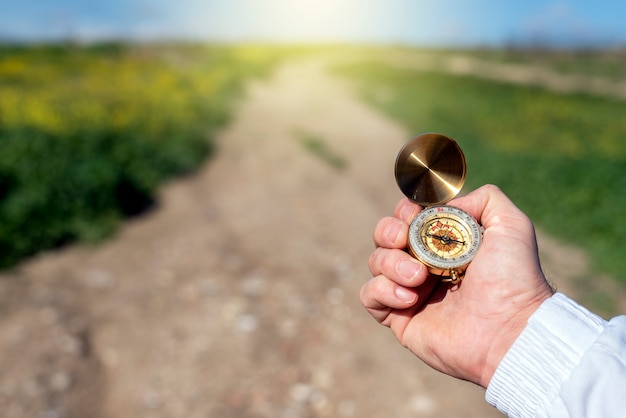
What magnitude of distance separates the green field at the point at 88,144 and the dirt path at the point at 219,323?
0.45m

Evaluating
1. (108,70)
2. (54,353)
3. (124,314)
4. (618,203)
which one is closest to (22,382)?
(54,353)

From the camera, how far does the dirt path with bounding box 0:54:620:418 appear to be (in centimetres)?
438

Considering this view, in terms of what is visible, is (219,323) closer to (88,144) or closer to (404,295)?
(404,295)

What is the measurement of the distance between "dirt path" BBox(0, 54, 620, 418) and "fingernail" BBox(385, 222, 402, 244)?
2.39 metres

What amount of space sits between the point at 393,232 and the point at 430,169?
0.36 meters

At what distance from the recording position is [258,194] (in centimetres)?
934

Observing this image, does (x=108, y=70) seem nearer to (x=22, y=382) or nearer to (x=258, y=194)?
(x=258, y=194)

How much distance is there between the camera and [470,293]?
2.36m

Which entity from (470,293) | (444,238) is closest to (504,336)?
(470,293)

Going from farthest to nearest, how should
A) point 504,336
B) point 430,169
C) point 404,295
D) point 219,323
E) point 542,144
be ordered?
point 542,144
point 219,323
point 430,169
point 404,295
point 504,336

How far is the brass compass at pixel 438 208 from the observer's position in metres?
2.27

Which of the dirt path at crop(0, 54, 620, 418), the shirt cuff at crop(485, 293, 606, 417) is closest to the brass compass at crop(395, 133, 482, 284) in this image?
the shirt cuff at crop(485, 293, 606, 417)

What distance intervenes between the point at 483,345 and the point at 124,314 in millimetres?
4455

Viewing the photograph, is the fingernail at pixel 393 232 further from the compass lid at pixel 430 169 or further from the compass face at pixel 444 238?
the compass lid at pixel 430 169
